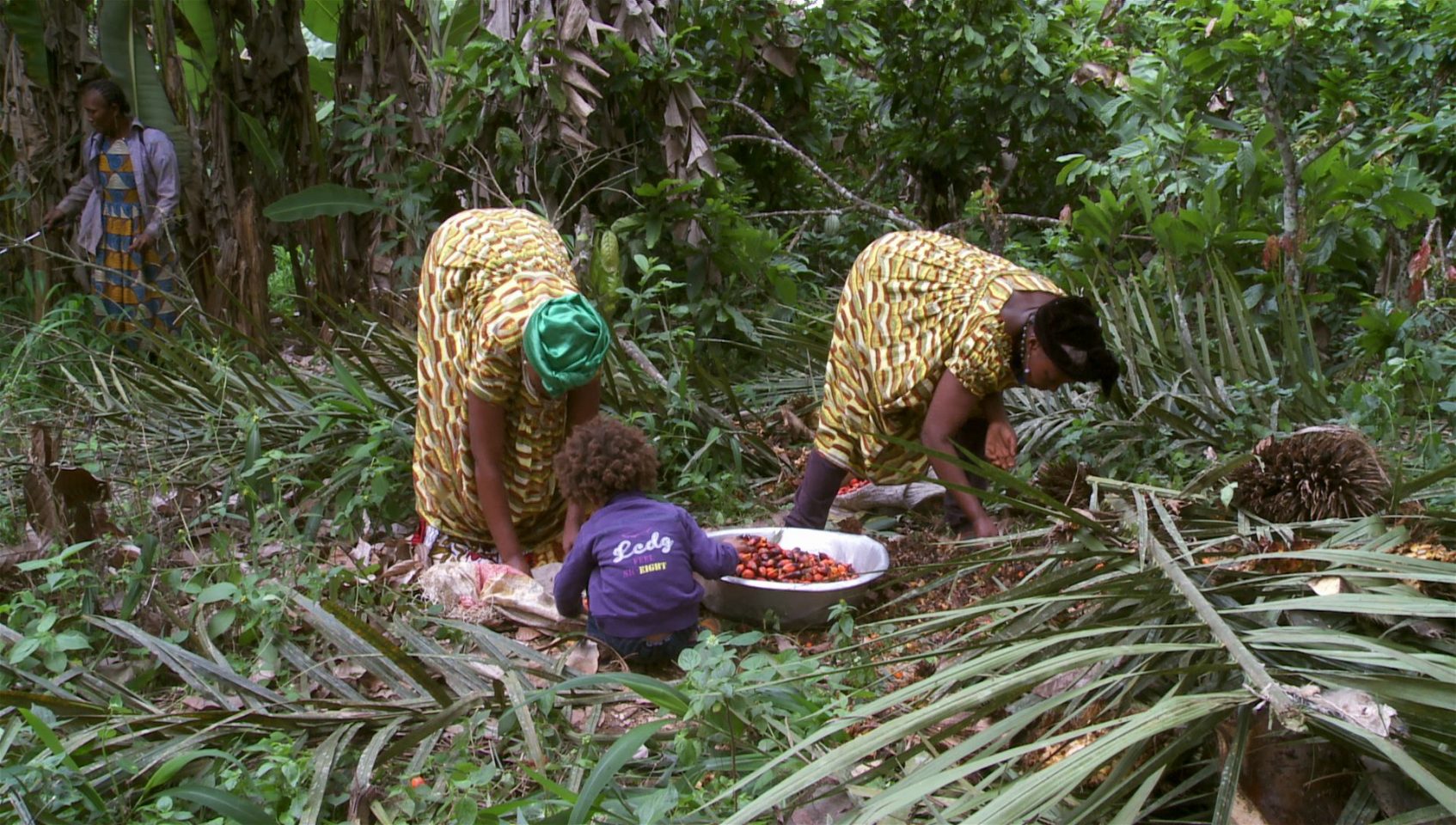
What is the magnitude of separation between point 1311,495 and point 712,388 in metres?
2.72

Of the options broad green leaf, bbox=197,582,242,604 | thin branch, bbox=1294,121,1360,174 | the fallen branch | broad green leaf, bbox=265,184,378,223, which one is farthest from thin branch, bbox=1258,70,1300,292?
broad green leaf, bbox=265,184,378,223

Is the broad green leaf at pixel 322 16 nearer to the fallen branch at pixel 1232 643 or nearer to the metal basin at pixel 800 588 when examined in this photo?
the metal basin at pixel 800 588

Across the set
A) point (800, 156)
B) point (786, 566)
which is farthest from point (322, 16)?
point (786, 566)

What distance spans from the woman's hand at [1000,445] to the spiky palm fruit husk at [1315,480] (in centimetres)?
101

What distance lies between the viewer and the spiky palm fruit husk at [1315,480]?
7.20 feet

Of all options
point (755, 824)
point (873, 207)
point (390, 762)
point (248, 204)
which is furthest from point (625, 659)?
point (248, 204)

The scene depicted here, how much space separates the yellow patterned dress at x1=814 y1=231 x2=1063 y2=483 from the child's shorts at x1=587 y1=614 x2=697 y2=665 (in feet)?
2.41

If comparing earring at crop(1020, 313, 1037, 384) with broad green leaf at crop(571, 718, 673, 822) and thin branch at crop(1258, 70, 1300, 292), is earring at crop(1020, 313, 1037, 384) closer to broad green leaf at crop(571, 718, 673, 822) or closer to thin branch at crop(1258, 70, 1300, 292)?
thin branch at crop(1258, 70, 1300, 292)

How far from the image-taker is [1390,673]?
1623 mm

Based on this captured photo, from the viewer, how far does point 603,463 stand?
2.98 metres

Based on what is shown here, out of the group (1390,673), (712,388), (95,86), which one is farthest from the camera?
A: (95,86)

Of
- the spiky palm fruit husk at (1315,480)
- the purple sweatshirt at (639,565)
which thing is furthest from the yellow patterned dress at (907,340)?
the spiky palm fruit husk at (1315,480)

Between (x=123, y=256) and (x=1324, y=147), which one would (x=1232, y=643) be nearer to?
(x=1324, y=147)

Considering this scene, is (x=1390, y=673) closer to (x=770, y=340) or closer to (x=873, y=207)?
(x=770, y=340)
